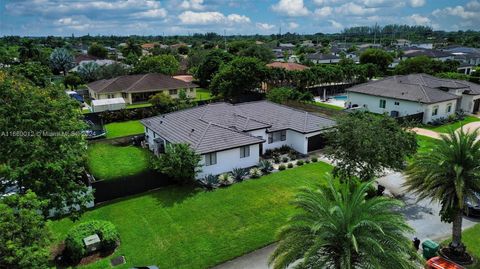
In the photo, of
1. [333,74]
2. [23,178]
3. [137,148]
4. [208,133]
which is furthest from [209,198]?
[333,74]

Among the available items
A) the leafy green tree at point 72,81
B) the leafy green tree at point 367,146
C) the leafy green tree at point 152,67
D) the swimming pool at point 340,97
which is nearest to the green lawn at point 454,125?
the swimming pool at point 340,97

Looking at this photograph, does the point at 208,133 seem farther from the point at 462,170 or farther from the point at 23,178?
the point at 462,170

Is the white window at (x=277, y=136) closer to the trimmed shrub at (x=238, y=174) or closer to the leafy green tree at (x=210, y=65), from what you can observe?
the trimmed shrub at (x=238, y=174)

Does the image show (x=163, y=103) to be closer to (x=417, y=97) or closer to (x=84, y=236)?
(x=84, y=236)

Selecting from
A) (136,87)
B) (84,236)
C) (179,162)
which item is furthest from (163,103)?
(84,236)

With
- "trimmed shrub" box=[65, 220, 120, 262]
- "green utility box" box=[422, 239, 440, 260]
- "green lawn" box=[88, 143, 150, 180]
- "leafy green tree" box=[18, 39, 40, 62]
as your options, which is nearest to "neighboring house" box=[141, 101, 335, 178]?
"green lawn" box=[88, 143, 150, 180]
